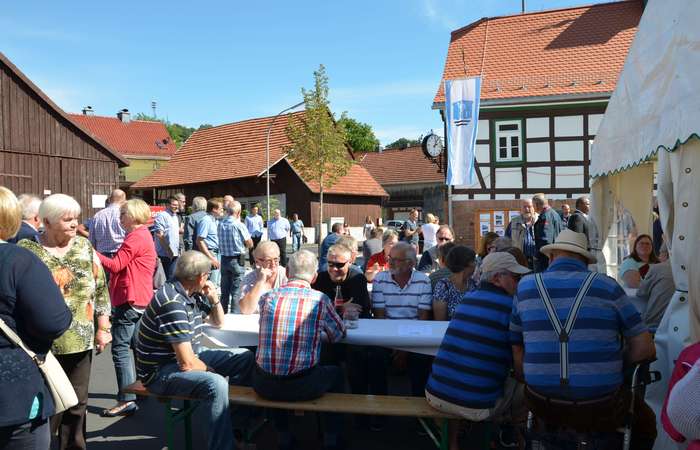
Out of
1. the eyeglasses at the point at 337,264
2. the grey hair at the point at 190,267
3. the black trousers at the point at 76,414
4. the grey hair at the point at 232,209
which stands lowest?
the black trousers at the point at 76,414

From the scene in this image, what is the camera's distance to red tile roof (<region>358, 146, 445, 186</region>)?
4231 centimetres

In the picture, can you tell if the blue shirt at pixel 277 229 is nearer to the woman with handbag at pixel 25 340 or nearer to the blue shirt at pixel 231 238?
the blue shirt at pixel 231 238

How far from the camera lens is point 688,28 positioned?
3.97 metres

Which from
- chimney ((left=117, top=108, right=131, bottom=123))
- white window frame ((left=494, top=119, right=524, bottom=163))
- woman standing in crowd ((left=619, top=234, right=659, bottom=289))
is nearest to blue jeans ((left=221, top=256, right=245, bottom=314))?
woman standing in crowd ((left=619, top=234, right=659, bottom=289))

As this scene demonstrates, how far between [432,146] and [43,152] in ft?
48.0

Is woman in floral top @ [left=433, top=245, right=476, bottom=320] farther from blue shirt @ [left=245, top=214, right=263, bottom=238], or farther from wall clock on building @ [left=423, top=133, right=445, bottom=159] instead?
wall clock on building @ [left=423, top=133, right=445, bottom=159]

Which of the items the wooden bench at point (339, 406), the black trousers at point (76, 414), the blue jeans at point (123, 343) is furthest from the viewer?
the blue jeans at point (123, 343)

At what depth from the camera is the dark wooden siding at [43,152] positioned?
66.4 feet

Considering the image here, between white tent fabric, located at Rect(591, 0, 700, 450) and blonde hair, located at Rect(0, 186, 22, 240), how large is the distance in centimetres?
362

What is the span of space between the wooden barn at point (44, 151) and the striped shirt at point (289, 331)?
19903 millimetres

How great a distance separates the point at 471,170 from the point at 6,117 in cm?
1604

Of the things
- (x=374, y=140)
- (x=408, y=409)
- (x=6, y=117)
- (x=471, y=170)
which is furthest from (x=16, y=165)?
(x=374, y=140)

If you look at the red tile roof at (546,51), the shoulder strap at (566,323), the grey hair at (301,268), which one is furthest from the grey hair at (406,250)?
the red tile roof at (546,51)

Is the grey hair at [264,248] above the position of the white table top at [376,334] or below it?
above
